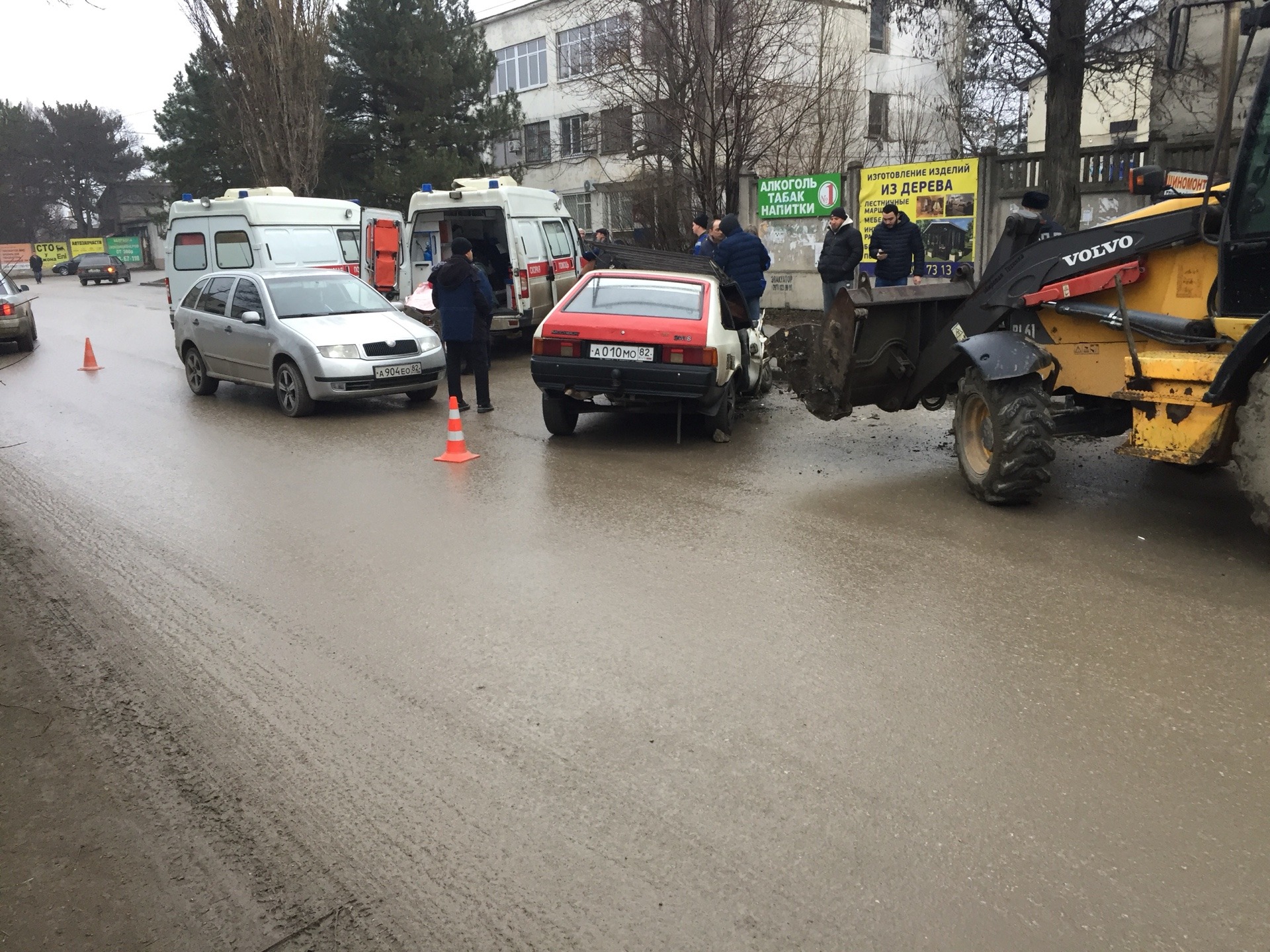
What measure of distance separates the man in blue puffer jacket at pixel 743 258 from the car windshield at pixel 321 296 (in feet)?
13.5

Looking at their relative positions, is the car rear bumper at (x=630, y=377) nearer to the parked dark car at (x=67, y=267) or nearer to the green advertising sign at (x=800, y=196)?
the green advertising sign at (x=800, y=196)

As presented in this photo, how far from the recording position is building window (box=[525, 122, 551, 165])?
47844 mm

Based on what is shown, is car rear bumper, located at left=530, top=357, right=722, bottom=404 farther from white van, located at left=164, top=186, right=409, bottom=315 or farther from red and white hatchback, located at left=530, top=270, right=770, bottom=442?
white van, located at left=164, top=186, right=409, bottom=315

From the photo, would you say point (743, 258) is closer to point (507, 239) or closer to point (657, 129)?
point (507, 239)

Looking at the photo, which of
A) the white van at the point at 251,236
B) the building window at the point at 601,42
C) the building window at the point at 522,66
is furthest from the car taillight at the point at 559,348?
the building window at the point at 522,66

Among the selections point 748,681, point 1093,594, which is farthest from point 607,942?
point 1093,594

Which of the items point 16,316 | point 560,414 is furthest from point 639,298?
point 16,316

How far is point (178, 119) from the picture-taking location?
138 feet

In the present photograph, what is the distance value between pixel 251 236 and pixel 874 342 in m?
12.5

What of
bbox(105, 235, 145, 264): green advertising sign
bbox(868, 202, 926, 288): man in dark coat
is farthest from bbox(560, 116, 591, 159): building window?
bbox(105, 235, 145, 264): green advertising sign

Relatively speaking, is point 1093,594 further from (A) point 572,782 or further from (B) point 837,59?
(B) point 837,59

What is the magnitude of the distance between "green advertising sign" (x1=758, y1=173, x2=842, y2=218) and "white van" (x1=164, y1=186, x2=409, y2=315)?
6.36m

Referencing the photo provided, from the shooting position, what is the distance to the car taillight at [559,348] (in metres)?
9.14

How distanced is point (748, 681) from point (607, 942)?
1.78m
